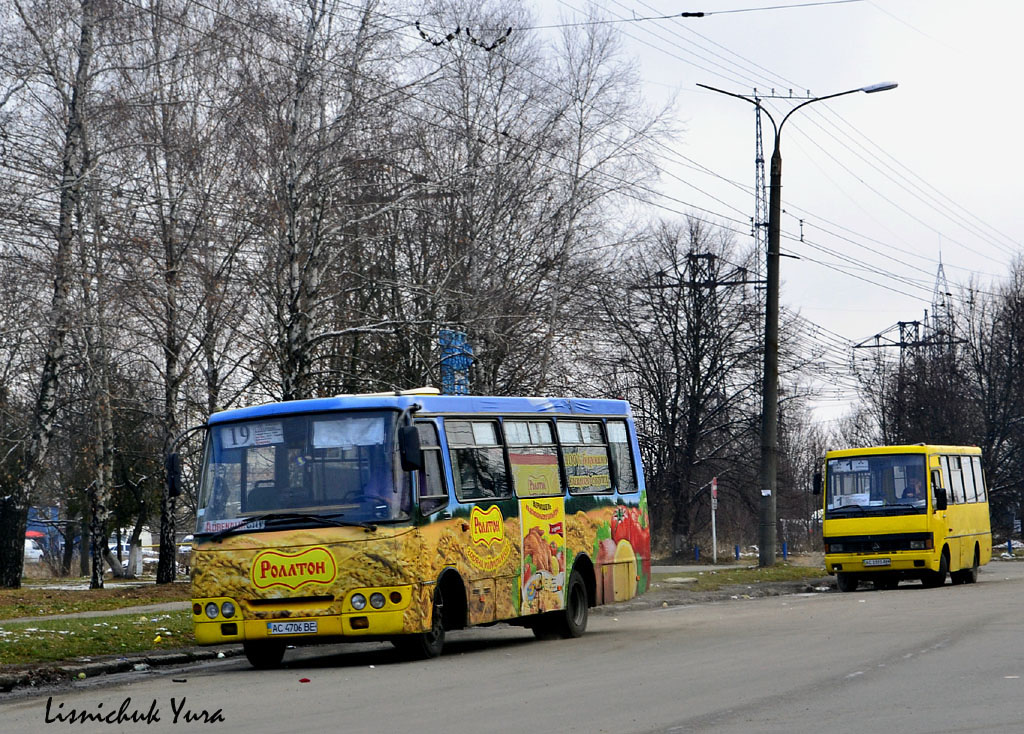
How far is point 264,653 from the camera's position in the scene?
15336 millimetres

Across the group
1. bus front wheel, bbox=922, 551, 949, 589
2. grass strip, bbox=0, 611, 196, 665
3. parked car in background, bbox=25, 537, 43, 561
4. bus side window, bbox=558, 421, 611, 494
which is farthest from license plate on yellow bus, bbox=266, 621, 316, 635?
parked car in background, bbox=25, 537, 43, 561

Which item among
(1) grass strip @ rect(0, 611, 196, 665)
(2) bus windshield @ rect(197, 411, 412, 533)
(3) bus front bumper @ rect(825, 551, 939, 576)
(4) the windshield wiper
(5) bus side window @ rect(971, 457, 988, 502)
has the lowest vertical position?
(1) grass strip @ rect(0, 611, 196, 665)

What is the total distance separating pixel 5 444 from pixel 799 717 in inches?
1025

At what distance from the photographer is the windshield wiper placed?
14281 mm

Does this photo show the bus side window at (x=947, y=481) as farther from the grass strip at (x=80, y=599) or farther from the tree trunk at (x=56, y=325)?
the tree trunk at (x=56, y=325)

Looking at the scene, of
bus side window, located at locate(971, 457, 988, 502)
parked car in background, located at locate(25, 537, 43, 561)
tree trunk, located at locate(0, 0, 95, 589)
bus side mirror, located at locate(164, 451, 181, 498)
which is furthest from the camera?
parked car in background, located at locate(25, 537, 43, 561)

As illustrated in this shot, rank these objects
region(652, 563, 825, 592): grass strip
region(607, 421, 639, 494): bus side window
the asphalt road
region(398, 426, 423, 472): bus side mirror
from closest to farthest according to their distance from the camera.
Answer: the asphalt road, region(398, 426, 423, 472): bus side mirror, region(607, 421, 639, 494): bus side window, region(652, 563, 825, 592): grass strip

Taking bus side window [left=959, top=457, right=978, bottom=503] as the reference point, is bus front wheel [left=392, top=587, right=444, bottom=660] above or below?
below

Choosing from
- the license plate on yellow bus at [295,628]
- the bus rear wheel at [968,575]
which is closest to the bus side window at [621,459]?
the license plate on yellow bus at [295,628]

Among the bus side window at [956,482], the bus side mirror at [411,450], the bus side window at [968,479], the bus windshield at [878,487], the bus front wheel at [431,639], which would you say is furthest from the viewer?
the bus side window at [968,479]

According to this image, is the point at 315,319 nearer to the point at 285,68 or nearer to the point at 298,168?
the point at 298,168

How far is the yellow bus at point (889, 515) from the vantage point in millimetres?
27625

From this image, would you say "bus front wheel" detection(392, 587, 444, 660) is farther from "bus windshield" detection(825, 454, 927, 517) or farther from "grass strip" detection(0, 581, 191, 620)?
"bus windshield" detection(825, 454, 927, 517)

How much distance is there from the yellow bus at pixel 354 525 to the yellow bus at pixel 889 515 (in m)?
12.9
